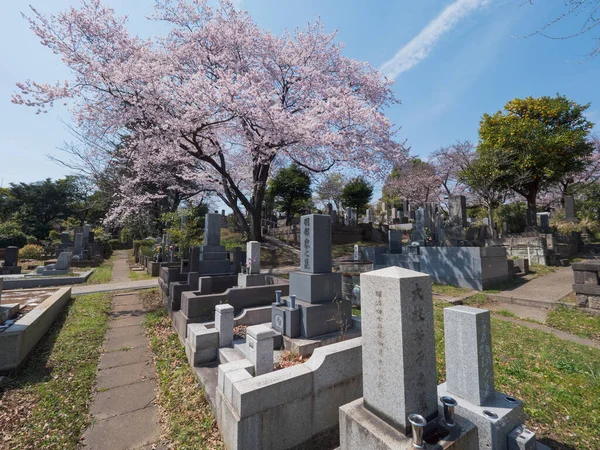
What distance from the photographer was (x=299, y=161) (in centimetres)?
1620

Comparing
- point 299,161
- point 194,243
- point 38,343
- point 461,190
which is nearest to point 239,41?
point 299,161

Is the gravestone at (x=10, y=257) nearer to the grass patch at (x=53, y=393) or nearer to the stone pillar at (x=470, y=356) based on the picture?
the grass patch at (x=53, y=393)

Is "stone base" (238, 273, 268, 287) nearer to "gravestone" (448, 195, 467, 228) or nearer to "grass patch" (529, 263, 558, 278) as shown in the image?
"gravestone" (448, 195, 467, 228)

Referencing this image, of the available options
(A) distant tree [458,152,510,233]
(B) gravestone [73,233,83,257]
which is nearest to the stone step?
(A) distant tree [458,152,510,233]

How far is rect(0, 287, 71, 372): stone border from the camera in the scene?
165 inches

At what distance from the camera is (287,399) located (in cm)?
279

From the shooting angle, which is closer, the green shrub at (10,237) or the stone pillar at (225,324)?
the stone pillar at (225,324)

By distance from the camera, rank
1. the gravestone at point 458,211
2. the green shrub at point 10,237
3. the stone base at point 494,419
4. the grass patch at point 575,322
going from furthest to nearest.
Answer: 1. the green shrub at point 10,237
2. the gravestone at point 458,211
3. the grass patch at point 575,322
4. the stone base at point 494,419

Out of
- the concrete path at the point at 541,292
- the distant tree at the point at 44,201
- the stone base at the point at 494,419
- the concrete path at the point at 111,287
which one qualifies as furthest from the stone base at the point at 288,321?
the distant tree at the point at 44,201

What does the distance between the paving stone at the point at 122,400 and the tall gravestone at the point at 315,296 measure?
7.25 feet

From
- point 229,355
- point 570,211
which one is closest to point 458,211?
point 570,211

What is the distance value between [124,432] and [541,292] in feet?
37.8

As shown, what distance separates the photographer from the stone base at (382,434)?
190cm

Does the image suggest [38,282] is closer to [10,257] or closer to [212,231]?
[10,257]
